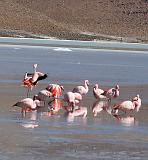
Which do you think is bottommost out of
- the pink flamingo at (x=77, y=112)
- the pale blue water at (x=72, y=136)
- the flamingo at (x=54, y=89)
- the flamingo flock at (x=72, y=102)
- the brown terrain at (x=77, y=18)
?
the pale blue water at (x=72, y=136)

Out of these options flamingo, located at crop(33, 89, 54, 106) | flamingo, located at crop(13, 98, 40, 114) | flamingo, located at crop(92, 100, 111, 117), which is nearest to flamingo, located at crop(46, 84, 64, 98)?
flamingo, located at crop(33, 89, 54, 106)

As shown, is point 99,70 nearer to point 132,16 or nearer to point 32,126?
point 32,126

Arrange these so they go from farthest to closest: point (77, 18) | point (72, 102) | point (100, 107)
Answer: point (77, 18) < point (100, 107) < point (72, 102)

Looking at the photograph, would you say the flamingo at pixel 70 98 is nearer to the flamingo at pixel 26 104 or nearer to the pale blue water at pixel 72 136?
the pale blue water at pixel 72 136

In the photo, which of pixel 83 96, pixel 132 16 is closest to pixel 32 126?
pixel 83 96

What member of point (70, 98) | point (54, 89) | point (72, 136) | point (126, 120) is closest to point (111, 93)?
point (54, 89)

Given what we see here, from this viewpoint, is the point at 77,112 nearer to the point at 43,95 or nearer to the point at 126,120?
the point at 126,120

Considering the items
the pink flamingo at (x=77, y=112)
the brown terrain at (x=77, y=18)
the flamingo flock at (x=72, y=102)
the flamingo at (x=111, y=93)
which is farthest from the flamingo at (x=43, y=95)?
the brown terrain at (x=77, y=18)

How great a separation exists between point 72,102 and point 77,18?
82.4 metres

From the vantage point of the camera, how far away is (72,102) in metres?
18.6

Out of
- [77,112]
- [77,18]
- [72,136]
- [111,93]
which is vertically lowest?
[72,136]

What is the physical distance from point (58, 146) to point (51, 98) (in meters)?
6.54

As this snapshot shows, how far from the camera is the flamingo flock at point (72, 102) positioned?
1745 centimetres

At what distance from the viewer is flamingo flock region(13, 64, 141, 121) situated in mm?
17453
